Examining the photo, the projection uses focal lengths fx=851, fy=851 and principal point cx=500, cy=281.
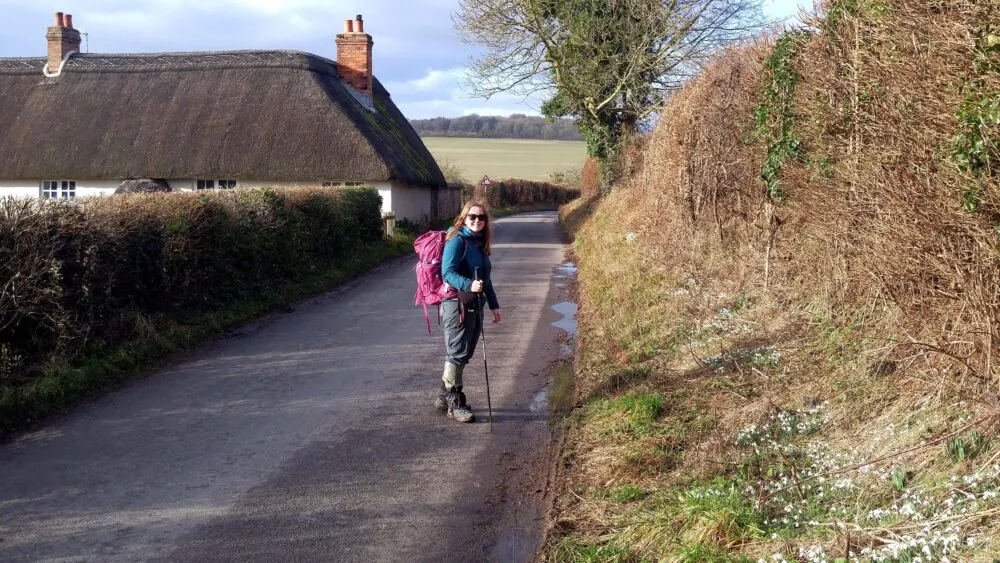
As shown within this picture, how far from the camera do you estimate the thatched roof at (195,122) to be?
81.5 feet

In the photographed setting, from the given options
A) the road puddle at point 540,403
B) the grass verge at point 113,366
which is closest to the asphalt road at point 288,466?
the road puddle at point 540,403

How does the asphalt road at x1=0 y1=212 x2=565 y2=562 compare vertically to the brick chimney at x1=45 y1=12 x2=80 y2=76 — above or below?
below

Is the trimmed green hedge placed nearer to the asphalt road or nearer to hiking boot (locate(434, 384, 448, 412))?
the asphalt road

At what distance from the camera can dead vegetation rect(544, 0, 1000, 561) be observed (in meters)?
4.05

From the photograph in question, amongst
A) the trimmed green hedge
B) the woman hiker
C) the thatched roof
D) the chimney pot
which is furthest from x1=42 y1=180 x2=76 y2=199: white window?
the woman hiker

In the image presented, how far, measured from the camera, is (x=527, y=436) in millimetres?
6594

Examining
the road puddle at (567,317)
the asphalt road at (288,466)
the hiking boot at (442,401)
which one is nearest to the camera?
the asphalt road at (288,466)

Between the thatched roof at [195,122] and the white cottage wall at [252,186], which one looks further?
the white cottage wall at [252,186]

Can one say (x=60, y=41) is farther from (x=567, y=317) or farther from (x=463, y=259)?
(x=463, y=259)

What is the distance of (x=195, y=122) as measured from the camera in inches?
1032

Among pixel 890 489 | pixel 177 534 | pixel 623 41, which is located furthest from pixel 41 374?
pixel 623 41

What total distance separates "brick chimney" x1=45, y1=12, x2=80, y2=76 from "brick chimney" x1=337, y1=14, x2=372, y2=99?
960cm

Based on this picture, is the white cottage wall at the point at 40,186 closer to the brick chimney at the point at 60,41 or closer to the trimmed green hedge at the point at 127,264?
the brick chimney at the point at 60,41

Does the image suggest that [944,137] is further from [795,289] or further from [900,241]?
[795,289]
